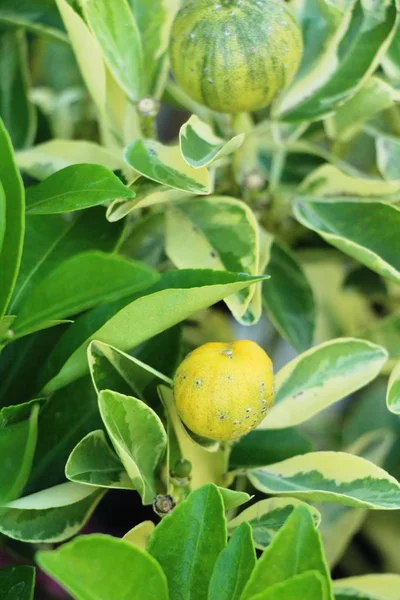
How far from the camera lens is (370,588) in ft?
1.63

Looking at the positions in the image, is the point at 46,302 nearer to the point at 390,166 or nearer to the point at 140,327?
the point at 140,327

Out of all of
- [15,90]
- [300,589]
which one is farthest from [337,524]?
[15,90]

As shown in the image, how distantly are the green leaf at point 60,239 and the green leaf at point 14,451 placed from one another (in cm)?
9

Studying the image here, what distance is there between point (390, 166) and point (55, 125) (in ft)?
1.08

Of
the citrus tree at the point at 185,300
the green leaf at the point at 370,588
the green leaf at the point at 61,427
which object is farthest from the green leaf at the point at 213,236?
the green leaf at the point at 370,588

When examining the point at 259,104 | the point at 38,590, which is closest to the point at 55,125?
the point at 259,104

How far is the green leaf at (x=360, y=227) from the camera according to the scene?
456 mm

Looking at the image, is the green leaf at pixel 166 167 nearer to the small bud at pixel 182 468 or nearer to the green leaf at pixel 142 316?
the green leaf at pixel 142 316

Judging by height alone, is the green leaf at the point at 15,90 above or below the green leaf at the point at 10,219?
below

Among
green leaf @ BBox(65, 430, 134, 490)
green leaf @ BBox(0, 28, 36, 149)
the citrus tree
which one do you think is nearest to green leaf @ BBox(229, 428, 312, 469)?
A: the citrus tree

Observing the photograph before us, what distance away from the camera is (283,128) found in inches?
24.1

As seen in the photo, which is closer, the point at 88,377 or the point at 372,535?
the point at 88,377

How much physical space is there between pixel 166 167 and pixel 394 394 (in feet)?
0.62

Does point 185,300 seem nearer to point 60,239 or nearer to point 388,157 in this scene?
point 60,239
